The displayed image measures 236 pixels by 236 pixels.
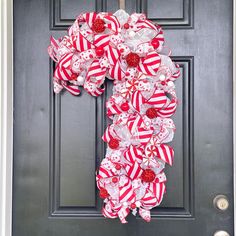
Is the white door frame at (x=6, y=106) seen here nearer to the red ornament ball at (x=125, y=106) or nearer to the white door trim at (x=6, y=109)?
the white door trim at (x=6, y=109)

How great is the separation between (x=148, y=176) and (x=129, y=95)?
0.33 metres

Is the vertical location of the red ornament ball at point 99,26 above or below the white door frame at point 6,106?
above

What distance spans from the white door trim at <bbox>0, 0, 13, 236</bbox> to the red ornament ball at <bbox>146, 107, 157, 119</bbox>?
58 centimetres

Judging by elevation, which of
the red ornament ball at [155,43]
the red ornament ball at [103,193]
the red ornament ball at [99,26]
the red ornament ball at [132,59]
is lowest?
the red ornament ball at [103,193]

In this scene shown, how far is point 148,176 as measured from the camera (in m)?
1.38

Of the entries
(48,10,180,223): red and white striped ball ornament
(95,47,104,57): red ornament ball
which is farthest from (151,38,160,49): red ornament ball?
(95,47,104,57): red ornament ball

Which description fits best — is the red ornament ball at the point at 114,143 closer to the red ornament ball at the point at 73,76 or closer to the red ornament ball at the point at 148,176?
the red ornament ball at the point at 148,176

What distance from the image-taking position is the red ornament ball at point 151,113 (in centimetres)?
138

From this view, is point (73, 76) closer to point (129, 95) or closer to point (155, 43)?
point (129, 95)

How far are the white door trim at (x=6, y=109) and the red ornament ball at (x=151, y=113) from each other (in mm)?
584

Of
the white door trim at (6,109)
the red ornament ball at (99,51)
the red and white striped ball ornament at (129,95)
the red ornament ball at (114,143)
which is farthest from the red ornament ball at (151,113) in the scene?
the white door trim at (6,109)

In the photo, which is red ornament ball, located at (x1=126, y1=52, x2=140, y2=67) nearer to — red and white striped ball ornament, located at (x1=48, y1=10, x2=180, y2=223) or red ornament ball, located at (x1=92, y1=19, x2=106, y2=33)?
red and white striped ball ornament, located at (x1=48, y1=10, x2=180, y2=223)

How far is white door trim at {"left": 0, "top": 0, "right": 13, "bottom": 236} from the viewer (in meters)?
1.45

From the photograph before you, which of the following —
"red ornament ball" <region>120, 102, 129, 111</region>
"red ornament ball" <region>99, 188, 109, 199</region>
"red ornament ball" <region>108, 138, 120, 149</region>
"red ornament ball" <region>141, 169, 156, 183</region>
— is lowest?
"red ornament ball" <region>99, 188, 109, 199</region>
